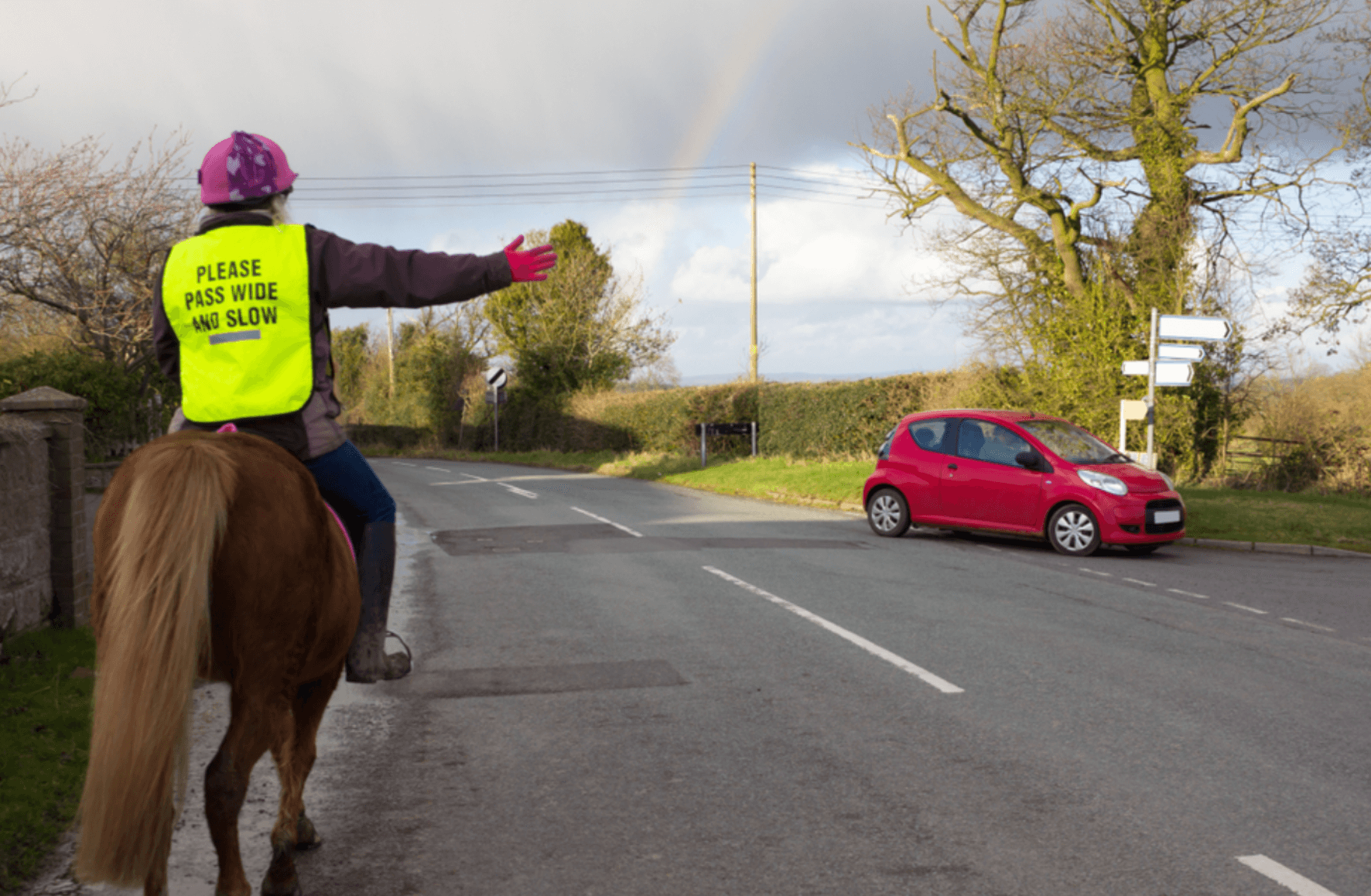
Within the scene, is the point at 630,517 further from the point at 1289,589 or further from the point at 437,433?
the point at 437,433

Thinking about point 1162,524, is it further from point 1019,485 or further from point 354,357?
point 354,357

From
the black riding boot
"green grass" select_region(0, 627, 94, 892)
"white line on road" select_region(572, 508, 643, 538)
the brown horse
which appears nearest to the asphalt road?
"green grass" select_region(0, 627, 94, 892)

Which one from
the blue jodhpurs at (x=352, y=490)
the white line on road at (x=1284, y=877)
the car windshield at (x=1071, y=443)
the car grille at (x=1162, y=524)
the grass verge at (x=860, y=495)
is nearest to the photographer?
the white line on road at (x=1284, y=877)

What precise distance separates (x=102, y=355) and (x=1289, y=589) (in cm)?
1591

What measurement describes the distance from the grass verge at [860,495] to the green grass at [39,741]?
43.6 ft

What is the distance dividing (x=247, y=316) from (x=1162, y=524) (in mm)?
11912

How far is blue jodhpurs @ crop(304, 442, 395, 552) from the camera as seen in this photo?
3.77 m

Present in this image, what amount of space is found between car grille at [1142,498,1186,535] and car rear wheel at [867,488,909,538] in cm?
316

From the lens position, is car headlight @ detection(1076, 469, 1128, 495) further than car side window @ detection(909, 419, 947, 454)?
No

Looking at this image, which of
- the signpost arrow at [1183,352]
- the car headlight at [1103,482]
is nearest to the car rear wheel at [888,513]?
the car headlight at [1103,482]

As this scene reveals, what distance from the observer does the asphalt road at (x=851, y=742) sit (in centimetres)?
377

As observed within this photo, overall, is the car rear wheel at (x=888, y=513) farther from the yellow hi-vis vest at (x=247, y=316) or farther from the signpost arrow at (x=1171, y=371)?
the yellow hi-vis vest at (x=247, y=316)

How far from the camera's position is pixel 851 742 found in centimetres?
521

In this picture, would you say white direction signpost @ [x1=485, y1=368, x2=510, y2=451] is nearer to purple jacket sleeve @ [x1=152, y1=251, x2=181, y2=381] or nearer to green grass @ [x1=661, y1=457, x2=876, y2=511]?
green grass @ [x1=661, y1=457, x2=876, y2=511]
